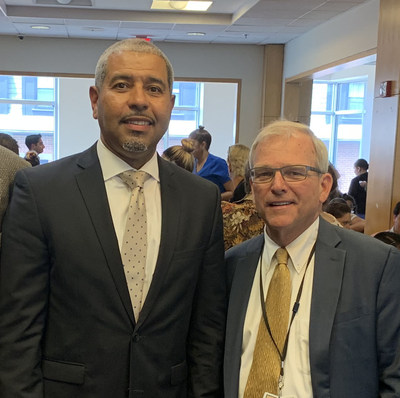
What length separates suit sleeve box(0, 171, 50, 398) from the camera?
59.4 inches

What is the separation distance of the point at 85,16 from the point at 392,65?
4139 mm

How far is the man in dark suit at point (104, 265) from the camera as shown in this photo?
152 cm

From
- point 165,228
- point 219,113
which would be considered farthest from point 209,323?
point 219,113

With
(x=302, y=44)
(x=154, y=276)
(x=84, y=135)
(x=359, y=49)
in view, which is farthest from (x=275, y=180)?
(x=84, y=135)

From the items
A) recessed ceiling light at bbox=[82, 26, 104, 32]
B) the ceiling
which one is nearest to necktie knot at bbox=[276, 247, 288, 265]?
the ceiling

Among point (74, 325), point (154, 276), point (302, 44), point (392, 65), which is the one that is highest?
point (302, 44)

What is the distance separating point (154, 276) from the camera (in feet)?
5.16

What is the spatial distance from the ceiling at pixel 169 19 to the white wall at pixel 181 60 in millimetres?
263

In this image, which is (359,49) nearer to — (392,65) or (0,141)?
(392,65)

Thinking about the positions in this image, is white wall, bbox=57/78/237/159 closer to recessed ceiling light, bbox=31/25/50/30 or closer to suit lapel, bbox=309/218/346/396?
recessed ceiling light, bbox=31/25/50/30

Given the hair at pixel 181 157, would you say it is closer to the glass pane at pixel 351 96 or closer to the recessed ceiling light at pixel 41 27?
the recessed ceiling light at pixel 41 27

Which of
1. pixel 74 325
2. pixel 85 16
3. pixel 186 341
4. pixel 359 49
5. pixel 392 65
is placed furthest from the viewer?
pixel 85 16

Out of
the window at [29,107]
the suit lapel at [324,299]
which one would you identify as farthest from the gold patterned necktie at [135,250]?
the window at [29,107]

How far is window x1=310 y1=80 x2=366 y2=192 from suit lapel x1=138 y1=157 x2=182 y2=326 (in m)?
11.6
